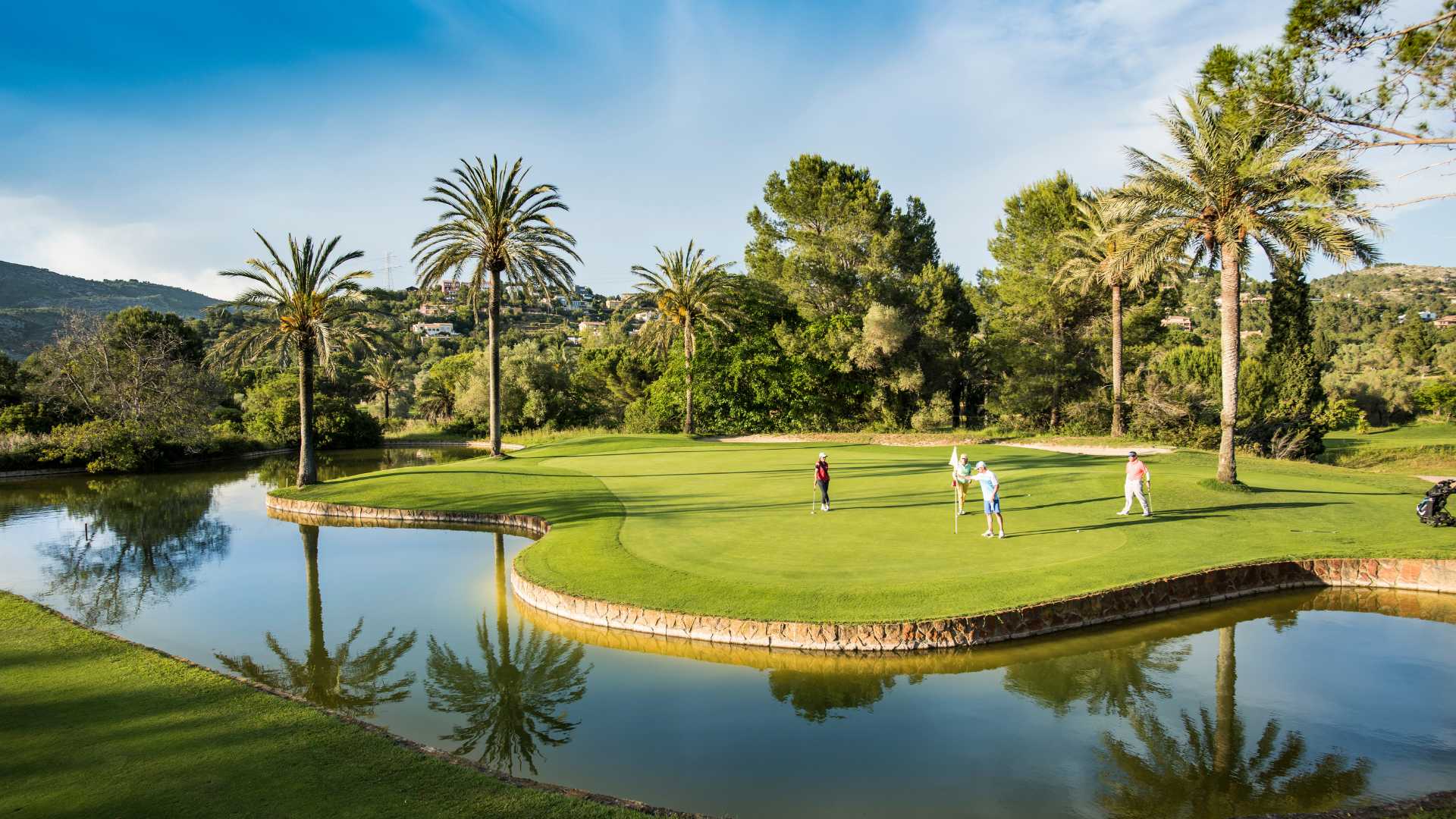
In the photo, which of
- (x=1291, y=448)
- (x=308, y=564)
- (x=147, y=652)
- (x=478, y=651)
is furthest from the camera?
(x=1291, y=448)

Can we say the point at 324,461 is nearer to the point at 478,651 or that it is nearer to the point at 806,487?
the point at 806,487

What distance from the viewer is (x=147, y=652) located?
10734 millimetres

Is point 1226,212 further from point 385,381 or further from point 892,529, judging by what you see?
point 385,381

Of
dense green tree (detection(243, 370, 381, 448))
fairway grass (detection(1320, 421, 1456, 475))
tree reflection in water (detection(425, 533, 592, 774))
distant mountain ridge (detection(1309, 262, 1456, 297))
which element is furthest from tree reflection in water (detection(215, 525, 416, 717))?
distant mountain ridge (detection(1309, 262, 1456, 297))

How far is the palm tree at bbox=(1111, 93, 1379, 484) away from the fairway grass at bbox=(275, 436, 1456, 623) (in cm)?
380

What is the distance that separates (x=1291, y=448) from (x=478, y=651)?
36217mm

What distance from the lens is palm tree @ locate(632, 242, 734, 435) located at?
45.7 m

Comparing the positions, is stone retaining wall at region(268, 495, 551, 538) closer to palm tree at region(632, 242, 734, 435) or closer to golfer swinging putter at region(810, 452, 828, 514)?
golfer swinging putter at region(810, 452, 828, 514)

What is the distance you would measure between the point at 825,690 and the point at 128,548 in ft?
67.0

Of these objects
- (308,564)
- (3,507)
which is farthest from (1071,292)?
(3,507)

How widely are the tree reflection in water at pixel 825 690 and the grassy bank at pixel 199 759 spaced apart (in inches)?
155

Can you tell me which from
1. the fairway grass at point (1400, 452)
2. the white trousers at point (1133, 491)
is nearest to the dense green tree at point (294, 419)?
the white trousers at point (1133, 491)

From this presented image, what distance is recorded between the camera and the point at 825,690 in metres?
10.3

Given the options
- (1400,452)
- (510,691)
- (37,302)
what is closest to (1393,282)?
(1400,452)
